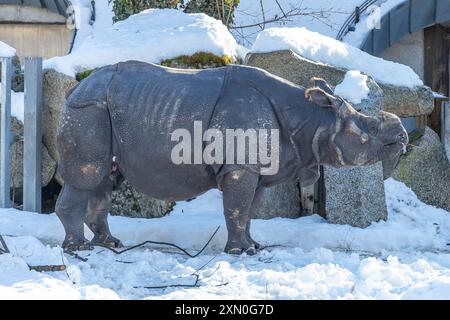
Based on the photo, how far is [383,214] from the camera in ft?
34.4

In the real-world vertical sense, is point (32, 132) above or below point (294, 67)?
below

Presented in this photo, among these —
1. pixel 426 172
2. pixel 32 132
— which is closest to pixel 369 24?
pixel 426 172

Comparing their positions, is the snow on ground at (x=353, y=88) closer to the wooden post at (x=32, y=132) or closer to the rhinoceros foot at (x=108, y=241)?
the rhinoceros foot at (x=108, y=241)

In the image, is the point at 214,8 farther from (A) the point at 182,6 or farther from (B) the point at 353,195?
(B) the point at 353,195

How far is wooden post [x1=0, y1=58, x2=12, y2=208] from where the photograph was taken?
11.1 metres

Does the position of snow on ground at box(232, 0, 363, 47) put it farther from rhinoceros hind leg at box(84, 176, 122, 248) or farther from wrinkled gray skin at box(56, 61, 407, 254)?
wrinkled gray skin at box(56, 61, 407, 254)

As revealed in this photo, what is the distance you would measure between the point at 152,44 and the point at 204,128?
2.97 meters

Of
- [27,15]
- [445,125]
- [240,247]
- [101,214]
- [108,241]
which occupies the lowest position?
[108,241]

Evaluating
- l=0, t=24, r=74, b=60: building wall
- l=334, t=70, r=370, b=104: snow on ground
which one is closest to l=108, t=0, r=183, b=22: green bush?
l=334, t=70, r=370, b=104: snow on ground

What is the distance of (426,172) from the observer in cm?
1149

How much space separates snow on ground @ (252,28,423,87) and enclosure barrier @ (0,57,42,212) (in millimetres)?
2321

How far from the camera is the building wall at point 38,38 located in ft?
60.3
